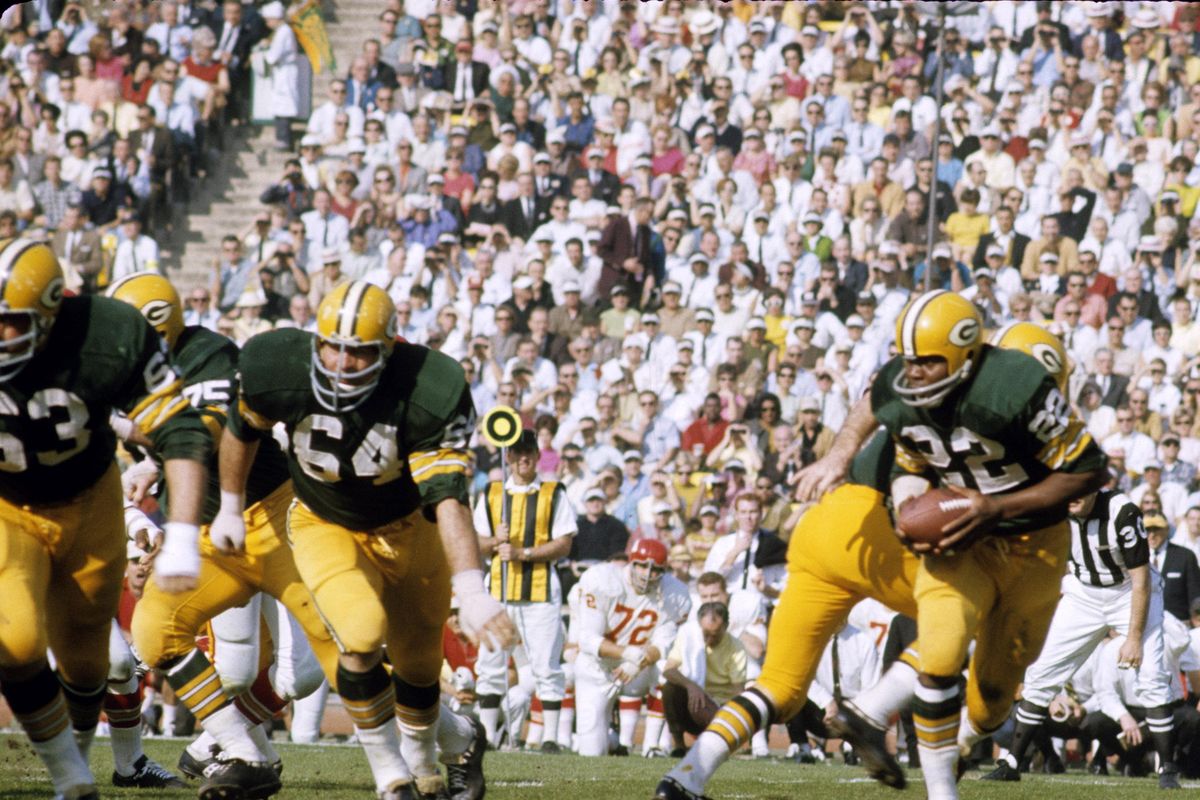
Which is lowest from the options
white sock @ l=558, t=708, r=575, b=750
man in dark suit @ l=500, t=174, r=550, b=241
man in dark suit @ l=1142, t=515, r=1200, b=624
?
white sock @ l=558, t=708, r=575, b=750

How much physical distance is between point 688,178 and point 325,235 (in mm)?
3517

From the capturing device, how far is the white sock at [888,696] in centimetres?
654

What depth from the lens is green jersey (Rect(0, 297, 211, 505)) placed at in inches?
227

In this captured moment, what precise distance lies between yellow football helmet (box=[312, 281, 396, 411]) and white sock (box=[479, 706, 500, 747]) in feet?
19.1

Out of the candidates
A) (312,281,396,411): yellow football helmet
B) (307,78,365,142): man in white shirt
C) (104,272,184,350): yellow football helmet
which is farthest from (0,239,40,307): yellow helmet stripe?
(307,78,365,142): man in white shirt

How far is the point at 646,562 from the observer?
12.1 m

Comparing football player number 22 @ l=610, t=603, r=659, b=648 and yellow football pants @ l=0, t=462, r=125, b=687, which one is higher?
yellow football pants @ l=0, t=462, r=125, b=687

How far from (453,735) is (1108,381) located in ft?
29.6

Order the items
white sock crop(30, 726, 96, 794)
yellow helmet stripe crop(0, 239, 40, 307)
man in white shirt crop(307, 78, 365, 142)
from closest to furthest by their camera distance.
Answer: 1. yellow helmet stripe crop(0, 239, 40, 307)
2. white sock crop(30, 726, 96, 794)
3. man in white shirt crop(307, 78, 365, 142)

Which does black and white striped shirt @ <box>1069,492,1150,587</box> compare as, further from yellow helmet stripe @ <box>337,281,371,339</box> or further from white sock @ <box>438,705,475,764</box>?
yellow helmet stripe @ <box>337,281,371,339</box>

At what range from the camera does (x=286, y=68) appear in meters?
19.3

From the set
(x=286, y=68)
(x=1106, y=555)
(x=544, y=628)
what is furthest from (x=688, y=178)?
(x=1106, y=555)

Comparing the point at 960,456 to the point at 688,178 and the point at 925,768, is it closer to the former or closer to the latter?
the point at 925,768

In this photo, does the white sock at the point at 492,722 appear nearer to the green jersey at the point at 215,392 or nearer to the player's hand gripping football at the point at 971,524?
the green jersey at the point at 215,392
